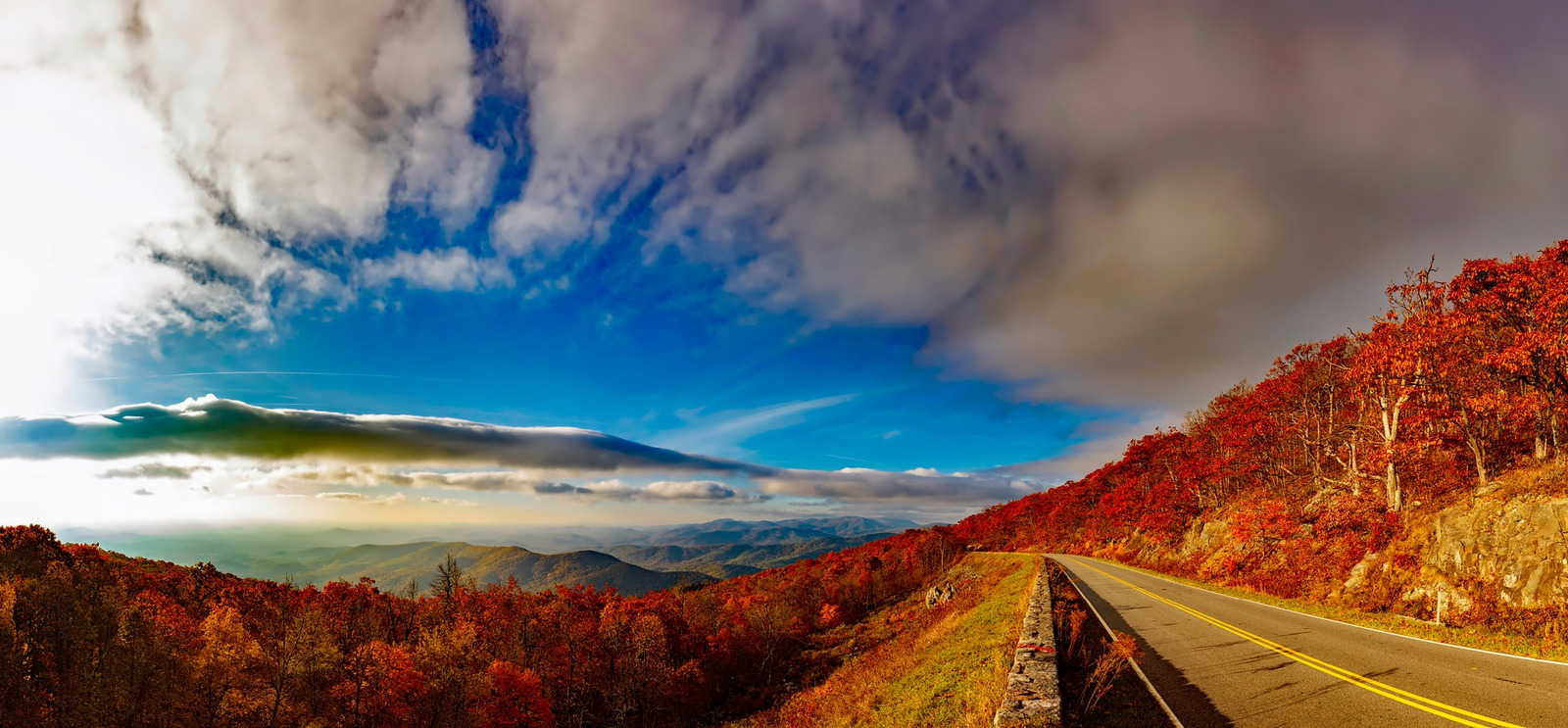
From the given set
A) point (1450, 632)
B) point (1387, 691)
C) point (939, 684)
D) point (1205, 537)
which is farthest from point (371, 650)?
point (1205, 537)

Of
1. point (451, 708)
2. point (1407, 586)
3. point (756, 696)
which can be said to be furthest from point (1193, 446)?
point (451, 708)

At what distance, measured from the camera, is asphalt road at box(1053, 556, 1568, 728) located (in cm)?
964

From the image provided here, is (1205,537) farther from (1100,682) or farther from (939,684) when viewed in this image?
(1100,682)

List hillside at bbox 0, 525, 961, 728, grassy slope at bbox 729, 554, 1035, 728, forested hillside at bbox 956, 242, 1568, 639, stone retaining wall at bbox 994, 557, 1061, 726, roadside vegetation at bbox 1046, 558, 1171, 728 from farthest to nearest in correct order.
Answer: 1. hillside at bbox 0, 525, 961, 728
2. forested hillside at bbox 956, 242, 1568, 639
3. grassy slope at bbox 729, 554, 1035, 728
4. roadside vegetation at bbox 1046, 558, 1171, 728
5. stone retaining wall at bbox 994, 557, 1061, 726

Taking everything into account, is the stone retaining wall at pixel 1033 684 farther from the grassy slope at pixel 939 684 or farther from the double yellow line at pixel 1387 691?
the double yellow line at pixel 1387 691

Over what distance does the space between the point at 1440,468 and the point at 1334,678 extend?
25341 mm

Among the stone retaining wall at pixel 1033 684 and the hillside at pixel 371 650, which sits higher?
the stone retaining wall at pixel 1033 684

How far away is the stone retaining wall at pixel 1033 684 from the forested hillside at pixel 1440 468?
50.1 ft

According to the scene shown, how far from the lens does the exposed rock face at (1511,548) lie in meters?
16.2

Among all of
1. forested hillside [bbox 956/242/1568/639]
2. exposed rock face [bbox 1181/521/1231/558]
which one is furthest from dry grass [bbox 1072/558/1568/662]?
exposed rock face [bbox 1181/521/1231/558]

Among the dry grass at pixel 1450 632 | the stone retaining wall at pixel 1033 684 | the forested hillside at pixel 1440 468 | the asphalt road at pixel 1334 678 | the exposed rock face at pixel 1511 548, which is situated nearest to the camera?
the stone retaining wall at pixel 1033 684

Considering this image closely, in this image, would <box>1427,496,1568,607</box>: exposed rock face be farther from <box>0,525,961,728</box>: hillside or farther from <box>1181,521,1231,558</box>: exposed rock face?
<box>0,525,961,728</box>: hillside

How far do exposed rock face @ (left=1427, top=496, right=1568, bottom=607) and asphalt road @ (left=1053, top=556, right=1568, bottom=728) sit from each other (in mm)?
4655

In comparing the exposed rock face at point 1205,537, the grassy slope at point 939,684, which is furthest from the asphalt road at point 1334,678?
the exposed rock face at point 1205,537
